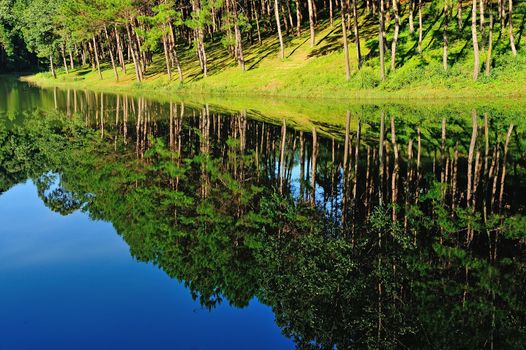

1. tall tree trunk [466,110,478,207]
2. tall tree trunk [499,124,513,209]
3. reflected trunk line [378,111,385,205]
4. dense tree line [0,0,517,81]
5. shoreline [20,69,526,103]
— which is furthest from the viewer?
dense tree line [0,0,517,81]

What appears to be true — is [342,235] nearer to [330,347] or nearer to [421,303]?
[421,303]

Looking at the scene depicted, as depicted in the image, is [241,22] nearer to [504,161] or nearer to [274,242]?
[504,161]

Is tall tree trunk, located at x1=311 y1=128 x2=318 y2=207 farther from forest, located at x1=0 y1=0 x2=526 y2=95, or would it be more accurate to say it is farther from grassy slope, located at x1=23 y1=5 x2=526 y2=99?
forest, located at x1=0 y1=0 x2=526 y2=95

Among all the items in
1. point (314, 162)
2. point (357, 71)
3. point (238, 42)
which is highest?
point (238, 42)

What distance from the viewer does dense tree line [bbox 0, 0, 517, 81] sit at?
45312 mm

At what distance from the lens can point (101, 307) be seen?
33.0 ft

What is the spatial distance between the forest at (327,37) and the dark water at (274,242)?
18.3 m

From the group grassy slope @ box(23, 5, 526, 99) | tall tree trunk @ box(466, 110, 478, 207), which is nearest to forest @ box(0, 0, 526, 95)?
grassy slope @ box(23, 5, 526, 99)

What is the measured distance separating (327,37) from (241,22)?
38.8ft

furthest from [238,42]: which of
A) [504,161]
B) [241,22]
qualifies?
[504,161]

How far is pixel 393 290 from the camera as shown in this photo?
32.7 ft

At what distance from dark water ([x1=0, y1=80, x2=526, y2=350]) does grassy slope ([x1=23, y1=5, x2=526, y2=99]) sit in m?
14.4

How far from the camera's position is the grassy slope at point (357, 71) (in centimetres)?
4034

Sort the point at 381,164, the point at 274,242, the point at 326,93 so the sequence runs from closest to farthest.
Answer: the point at 274,242
the point at 381,164
the point at 326,93
